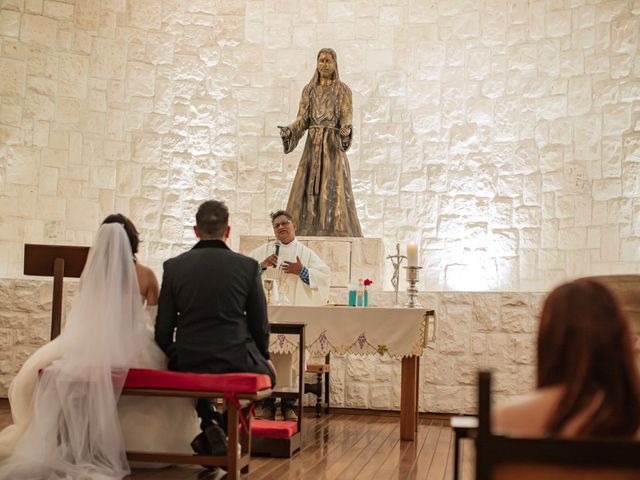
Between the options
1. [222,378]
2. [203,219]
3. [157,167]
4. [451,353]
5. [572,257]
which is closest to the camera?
[222,378]

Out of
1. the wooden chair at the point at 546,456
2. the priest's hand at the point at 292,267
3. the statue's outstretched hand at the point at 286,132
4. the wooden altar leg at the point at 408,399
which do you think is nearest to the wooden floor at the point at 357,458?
the wooden altar leg at the point at 408,399

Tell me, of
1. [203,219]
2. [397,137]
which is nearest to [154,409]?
[203,219]

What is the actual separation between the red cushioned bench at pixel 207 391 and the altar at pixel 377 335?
1.78 m

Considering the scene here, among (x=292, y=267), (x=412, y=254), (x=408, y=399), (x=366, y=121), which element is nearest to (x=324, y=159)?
(x=366, y=121)

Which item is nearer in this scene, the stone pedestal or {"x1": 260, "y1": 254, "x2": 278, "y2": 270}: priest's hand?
{"x1": 260, "y1": 254, "x2": 278, "y2": 270}: priest's hand

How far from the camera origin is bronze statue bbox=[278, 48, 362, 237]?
25.6 ft

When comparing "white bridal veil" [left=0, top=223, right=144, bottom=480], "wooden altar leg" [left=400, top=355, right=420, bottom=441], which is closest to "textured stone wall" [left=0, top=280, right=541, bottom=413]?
"wooden altar leg" [left=400, top=355, right=420, bottom=441]

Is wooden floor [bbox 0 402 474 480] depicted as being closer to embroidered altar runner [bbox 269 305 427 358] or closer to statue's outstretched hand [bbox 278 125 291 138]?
embroidered altar runner [bbox 269 305 427 358]

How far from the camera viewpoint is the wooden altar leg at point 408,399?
574 cm

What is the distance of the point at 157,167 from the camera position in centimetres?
923

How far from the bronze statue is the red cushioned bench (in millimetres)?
3852

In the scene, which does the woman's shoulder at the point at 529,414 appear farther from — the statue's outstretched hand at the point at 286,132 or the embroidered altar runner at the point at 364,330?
the statue's outstretched hand at the point at 286,132

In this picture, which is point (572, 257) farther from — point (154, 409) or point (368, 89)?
point (154, 409)

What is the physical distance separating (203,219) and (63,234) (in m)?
5.16
